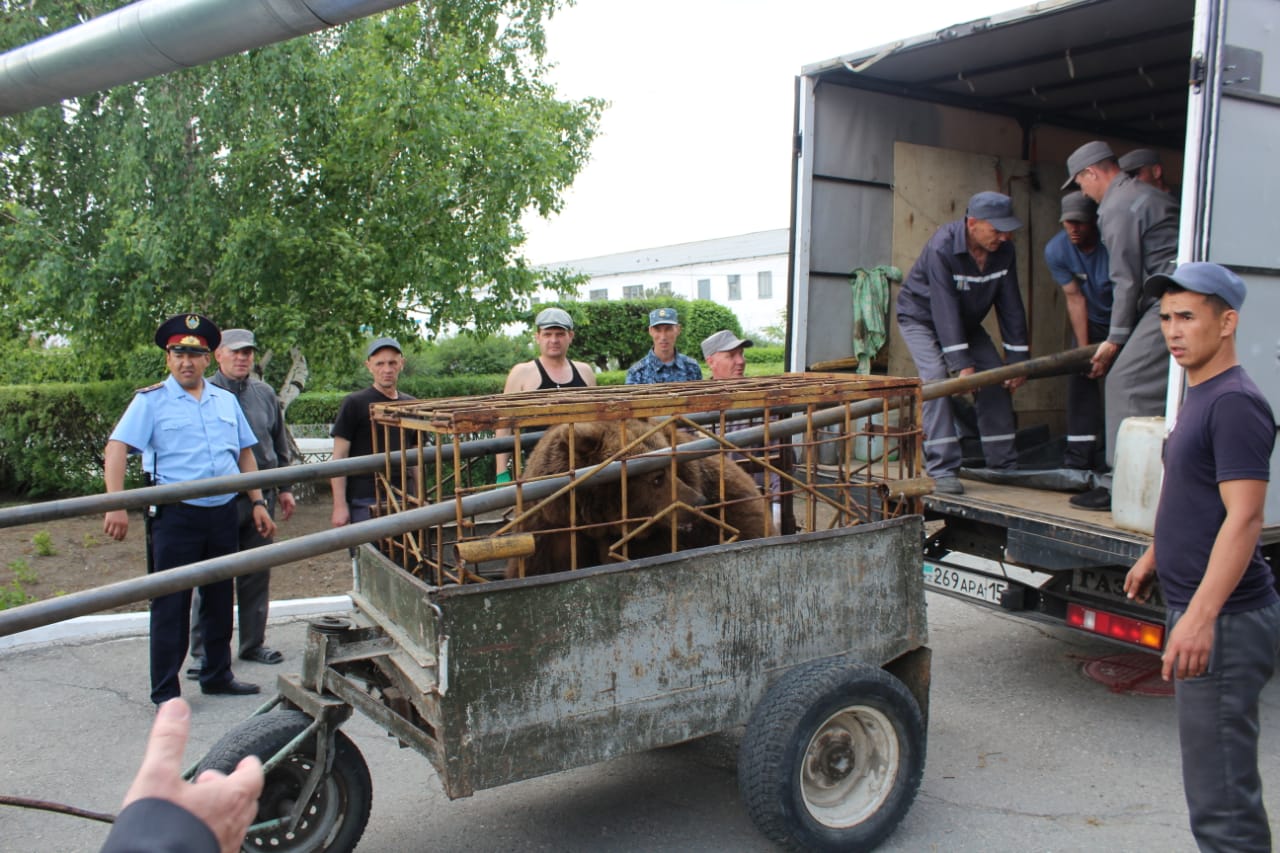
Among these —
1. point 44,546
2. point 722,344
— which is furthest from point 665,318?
point 44,546

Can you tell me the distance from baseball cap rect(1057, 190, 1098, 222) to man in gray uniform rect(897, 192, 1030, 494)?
39cm

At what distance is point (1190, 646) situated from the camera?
2830 millimetres

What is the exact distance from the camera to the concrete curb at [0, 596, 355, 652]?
20.3ft

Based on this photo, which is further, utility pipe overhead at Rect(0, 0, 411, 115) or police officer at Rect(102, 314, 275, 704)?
police officer at Rect(102, 314, 275, 704)

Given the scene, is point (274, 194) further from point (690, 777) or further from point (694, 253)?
point (694, 253)

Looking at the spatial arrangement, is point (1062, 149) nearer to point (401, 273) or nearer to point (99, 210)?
point (401, 273)

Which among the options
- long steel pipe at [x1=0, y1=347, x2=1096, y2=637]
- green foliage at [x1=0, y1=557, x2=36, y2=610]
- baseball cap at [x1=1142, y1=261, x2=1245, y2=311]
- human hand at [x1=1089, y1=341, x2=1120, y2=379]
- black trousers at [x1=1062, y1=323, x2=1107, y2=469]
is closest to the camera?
long steel pipe at [x1=0, y1=347, x2=1096, y2=637]

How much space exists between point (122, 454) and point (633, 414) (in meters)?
3.16

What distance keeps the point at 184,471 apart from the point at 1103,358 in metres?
5.08

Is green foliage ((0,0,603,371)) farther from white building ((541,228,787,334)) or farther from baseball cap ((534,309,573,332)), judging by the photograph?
white building ((541,228,787,334))

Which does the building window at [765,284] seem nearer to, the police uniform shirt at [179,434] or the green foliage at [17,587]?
the green foliage at [17,587]

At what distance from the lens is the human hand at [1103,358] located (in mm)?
5500

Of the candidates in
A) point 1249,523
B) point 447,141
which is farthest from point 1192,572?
point 447,141

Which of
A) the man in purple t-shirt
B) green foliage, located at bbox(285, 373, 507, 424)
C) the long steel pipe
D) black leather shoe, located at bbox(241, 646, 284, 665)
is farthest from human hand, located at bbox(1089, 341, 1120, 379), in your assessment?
green foliage, located at bbox(285, 373, 507, 424)
